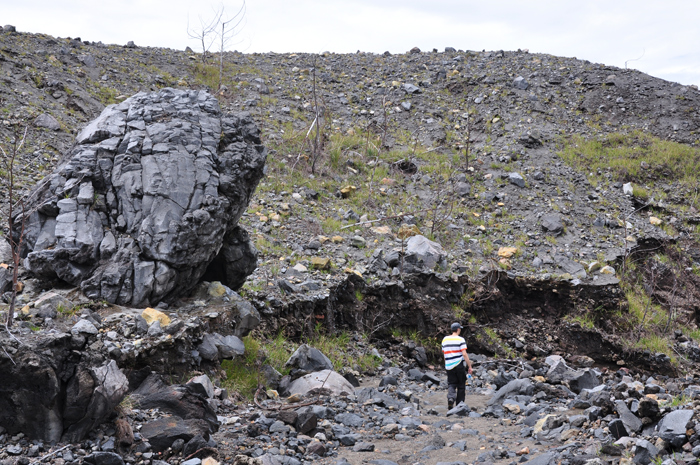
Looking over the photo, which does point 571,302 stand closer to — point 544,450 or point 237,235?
point 544,450

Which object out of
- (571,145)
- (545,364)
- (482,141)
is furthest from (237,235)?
(571,145)

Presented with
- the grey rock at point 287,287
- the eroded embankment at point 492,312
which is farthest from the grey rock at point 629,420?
the grey rock at point 287,287

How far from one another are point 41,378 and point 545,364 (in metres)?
7.66

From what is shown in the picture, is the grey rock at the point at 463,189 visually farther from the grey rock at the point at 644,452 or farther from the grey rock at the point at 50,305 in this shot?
the grey rock at the point at 50,305

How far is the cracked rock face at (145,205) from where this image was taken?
5.38 metres

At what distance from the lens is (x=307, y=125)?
15594 mm

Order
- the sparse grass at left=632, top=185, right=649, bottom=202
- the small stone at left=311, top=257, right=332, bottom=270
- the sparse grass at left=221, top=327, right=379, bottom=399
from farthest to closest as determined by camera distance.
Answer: the sparse grass at left=632, top=185, right=649, bottom=202 → the small stone at left=311, top=257, right=332, bottom=270 → the sparse grass at left=221, top=327, right=379, bottom=399

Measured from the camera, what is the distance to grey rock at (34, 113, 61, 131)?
10805 mm

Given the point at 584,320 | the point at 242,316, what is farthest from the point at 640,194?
the point at 242,316

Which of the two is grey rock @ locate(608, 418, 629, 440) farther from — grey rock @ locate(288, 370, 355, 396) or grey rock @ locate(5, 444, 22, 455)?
grey rock @ locate(5, 444, 22, 455)

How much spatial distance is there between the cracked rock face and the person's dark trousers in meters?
3.40

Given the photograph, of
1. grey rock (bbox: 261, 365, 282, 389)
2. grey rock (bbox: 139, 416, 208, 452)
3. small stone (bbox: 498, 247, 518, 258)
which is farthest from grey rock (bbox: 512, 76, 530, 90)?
grey rock (bbox: 139, 416, 208, 452)

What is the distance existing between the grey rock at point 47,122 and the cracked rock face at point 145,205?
5.59 metres

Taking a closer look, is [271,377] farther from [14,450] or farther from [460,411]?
[14,450]
